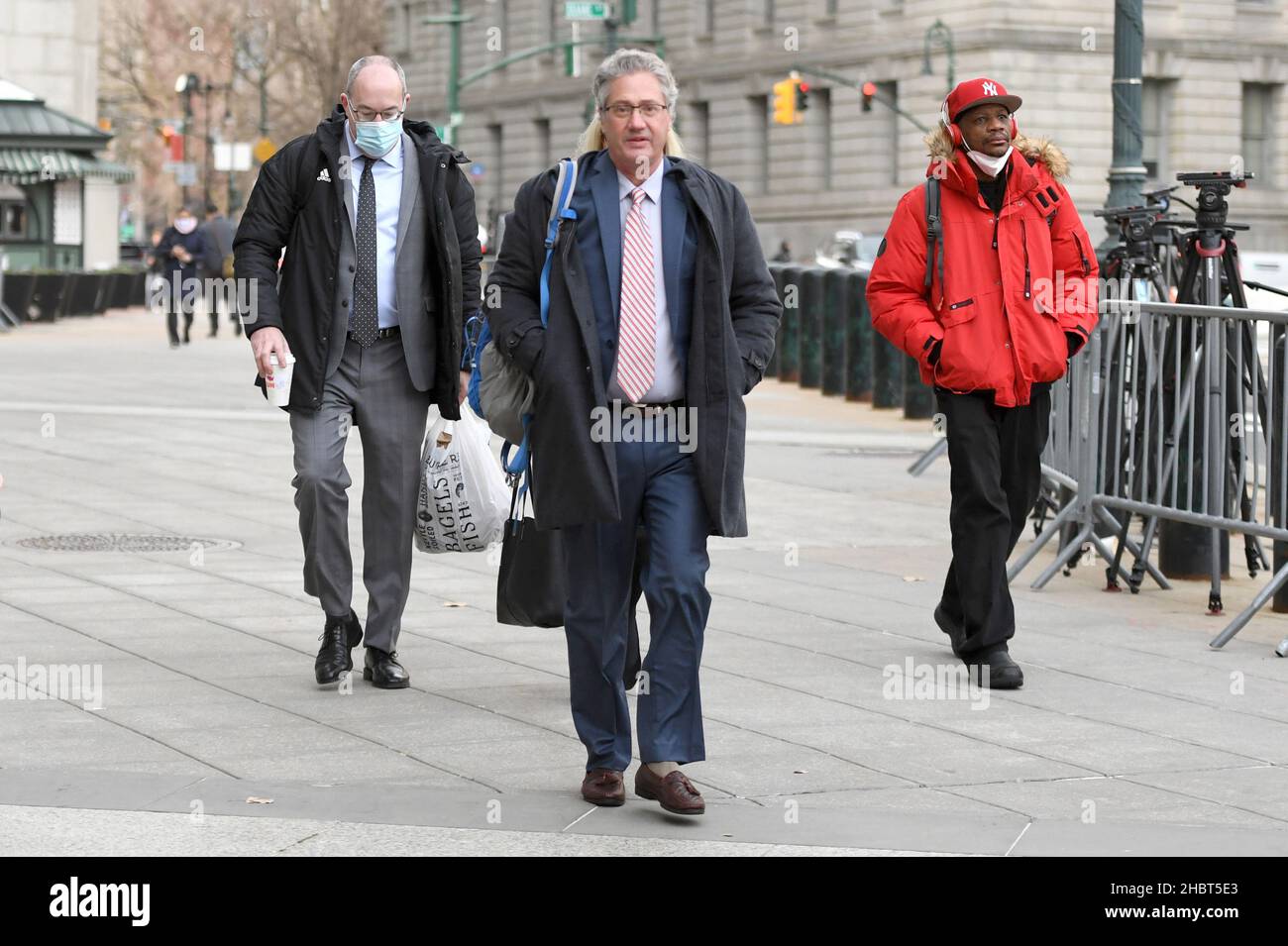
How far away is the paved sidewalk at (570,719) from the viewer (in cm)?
566

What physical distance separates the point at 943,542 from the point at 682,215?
578cm

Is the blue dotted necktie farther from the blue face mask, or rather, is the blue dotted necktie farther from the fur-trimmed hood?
the fur-trimmed hood

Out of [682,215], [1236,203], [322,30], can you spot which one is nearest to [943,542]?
[682,215]

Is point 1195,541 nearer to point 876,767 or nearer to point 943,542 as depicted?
point 943,542

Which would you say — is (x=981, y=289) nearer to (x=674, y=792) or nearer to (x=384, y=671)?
(x=384, y=671)

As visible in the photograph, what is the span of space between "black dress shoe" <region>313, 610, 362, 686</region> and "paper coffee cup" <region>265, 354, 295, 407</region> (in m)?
0.74

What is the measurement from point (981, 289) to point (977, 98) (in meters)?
0.64

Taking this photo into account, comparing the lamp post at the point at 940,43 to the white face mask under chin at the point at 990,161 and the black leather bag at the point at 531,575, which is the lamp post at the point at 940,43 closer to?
the white face mask under chin at the point at 990,161

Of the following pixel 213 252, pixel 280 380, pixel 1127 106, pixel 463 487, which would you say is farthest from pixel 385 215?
pixel 213 252

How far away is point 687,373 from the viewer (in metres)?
5.82

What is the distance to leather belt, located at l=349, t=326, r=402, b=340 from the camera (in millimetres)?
7520

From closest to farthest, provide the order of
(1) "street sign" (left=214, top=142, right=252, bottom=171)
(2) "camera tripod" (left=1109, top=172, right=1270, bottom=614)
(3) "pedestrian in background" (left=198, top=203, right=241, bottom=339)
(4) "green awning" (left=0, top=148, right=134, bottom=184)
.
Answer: (2) "camera tripod" (left=1109, top=172, right=1270, bottom=614) < (3) "pedestrian in background" (left=198, top=203, right=241, bottom=339) < (4) "green awning" (left=0, top=148, right=134, bottom=184) < (1) "street sign" (left=214, top=142, right=252, bottom=171)

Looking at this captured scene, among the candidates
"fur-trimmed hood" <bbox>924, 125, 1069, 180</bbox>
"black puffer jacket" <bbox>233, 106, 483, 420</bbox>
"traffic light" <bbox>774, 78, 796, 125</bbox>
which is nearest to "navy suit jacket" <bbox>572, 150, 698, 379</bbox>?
"black puffer jacket" <bbox>233, 106, 483, 420</bbox>

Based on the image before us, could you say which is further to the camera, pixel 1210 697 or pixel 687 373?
pixel 1210 697
